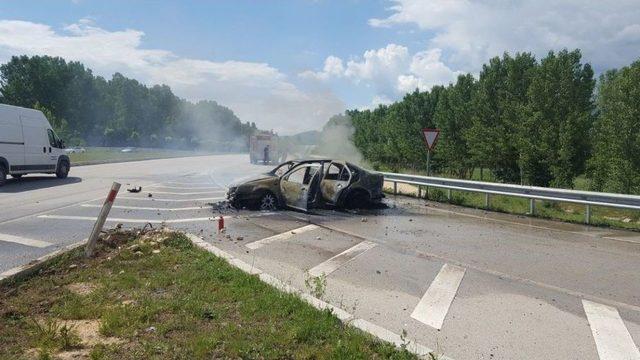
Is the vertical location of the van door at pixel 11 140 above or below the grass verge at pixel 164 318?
above

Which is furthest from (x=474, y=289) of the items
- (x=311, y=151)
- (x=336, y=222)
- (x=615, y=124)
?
(x=311, y=151)

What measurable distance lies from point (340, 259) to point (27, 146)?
16249 mm

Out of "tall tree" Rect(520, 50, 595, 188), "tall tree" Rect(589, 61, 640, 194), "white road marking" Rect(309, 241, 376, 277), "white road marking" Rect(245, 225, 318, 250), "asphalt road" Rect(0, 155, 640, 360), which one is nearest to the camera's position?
"asphalt road" Rect(0, 155, 640, 360)

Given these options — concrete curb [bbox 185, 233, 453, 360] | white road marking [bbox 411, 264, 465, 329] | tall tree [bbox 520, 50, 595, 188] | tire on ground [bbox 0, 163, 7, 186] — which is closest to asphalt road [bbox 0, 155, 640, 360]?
white road marking [bbox 411, 264, 465, 329]

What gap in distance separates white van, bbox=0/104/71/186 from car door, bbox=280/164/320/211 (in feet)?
36.5

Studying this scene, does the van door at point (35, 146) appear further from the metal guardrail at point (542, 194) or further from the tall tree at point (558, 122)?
the tall tree at point (558, 122)

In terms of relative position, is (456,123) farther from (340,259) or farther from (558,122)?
(340,259)

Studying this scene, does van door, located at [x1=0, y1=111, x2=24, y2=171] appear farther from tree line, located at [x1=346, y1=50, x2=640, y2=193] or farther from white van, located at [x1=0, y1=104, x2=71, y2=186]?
tree line, located at [x1=346, y1=50, x2=640, y2=193]

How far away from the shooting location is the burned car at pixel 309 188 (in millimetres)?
12211

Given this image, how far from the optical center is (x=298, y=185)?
12219 millimetres

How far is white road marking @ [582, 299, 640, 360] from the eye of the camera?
13.8ft

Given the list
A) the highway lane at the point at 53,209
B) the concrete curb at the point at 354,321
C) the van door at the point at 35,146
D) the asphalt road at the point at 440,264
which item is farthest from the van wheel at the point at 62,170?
the concrete curb at the point at 354,321

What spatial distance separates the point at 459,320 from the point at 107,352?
3.24m

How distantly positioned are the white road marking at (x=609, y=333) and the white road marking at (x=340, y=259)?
3.08 meters
